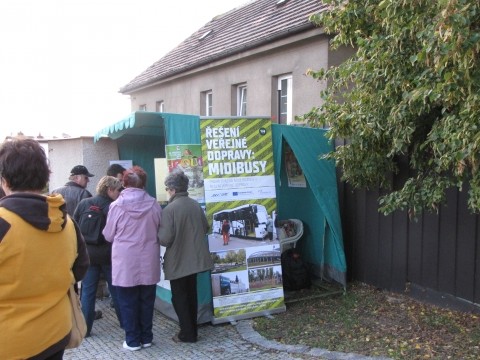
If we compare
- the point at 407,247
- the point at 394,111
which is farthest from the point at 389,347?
the point at 394,111

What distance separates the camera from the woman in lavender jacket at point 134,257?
5.21 meters

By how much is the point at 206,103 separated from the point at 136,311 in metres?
9.28

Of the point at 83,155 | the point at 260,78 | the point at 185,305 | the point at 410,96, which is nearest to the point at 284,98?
the point at 260,78

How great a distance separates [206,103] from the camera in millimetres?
13898

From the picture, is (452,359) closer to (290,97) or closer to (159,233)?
(159,233)

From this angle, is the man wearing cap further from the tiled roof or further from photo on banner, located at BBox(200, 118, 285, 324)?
the tiled roof

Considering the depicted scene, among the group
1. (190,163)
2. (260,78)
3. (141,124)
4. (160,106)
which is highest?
(260,78)

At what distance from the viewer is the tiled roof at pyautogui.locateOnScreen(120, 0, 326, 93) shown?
1028cm

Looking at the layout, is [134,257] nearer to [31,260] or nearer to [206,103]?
[31,260]

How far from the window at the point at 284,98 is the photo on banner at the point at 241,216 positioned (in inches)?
167

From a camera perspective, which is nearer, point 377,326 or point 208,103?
point 377,326

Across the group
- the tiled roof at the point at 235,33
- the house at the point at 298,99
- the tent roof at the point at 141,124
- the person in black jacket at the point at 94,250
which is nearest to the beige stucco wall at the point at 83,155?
the tent roof at the point at 141,124

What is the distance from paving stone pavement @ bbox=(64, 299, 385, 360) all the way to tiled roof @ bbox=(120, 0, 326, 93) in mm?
5765

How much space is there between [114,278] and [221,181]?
1.74 meters
